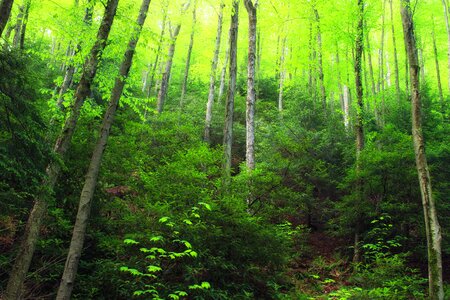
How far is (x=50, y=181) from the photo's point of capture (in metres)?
5.57

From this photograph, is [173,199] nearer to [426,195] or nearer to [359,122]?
[426,195]

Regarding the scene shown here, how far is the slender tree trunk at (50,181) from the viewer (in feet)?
16.5

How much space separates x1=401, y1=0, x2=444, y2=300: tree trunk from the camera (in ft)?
21.1

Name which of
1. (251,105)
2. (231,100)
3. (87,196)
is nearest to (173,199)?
(87,196)

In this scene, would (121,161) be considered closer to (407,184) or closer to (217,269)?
(217,269)

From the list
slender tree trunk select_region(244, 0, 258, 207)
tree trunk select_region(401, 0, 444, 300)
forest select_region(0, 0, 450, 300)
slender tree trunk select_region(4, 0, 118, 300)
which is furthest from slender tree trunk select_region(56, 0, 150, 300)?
tree trunk select_region(401, 0, 444, 300)

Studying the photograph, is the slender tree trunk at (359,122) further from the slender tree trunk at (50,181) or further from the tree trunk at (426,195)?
the slender tree trunk at (50,181)

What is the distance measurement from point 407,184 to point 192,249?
6779 millimetres

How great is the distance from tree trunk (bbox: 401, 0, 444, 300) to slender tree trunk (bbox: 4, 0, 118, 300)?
6444mm

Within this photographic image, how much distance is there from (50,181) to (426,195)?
23.7 feet

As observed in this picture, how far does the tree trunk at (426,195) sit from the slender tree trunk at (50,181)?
6.44 m

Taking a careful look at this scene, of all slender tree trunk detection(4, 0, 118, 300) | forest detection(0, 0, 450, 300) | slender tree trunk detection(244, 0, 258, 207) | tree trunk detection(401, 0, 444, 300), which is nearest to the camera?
slender tree trunk detection(4, 0, 118, 300)

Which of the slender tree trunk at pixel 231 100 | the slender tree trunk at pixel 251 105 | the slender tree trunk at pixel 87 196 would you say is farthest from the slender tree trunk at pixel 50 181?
the slender tree trunk at pixel 251 105

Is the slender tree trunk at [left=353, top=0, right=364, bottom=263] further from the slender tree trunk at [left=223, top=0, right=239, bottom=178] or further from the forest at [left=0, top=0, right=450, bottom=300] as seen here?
the slender tree trunk at [left=223, top=0, right=239, bottom=178]
